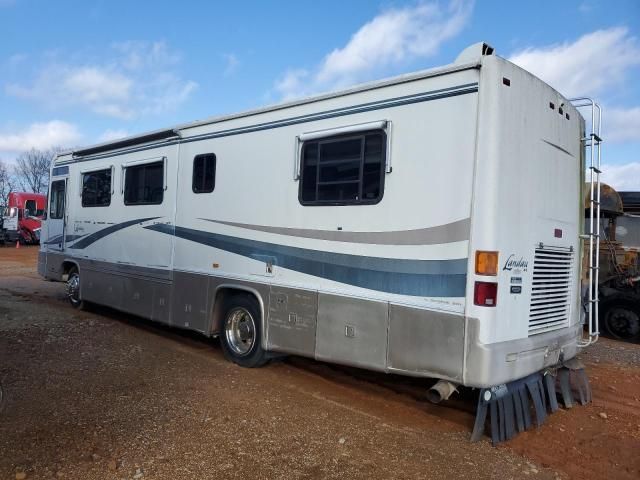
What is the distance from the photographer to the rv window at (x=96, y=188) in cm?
858

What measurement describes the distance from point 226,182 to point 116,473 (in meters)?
3.54

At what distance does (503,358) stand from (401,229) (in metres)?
1.32

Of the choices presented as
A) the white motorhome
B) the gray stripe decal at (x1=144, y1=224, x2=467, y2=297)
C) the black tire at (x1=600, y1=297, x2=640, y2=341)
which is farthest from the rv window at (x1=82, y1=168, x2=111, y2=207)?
the black tire at (x1=600, y1=297, x2=640, y2=341)

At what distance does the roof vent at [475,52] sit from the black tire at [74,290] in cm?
770

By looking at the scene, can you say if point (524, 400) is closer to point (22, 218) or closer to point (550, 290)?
point (550, 290)

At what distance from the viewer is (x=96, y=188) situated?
8.89m

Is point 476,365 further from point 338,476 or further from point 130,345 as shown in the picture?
point 130,345

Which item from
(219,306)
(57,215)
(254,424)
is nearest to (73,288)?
(57,215)

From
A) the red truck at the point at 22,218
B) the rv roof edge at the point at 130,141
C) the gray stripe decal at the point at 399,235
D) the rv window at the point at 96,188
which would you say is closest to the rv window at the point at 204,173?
the rv roof edge at the point at 130,141

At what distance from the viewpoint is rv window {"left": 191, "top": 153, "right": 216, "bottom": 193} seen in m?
6.59

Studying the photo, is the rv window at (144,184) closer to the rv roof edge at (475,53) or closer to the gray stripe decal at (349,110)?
the gray stripe decal at (349,110)

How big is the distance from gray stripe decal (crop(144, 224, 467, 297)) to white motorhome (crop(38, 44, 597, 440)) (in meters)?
0.01

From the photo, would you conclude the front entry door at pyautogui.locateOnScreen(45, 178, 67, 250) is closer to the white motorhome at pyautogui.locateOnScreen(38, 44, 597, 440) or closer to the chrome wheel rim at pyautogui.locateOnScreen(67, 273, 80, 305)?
the chrome wheel rim at pyautogui.locateOnScreen(67, 273, 80, 305)

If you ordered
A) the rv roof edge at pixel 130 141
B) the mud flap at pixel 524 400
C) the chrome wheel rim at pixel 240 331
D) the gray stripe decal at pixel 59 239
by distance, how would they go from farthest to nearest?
the gray stripe decal at pixel 59 239
the rv roof edge at pixel 130 141
the chrome wheel rim at pixel 240 331
the mud flap at pixel 524 400
